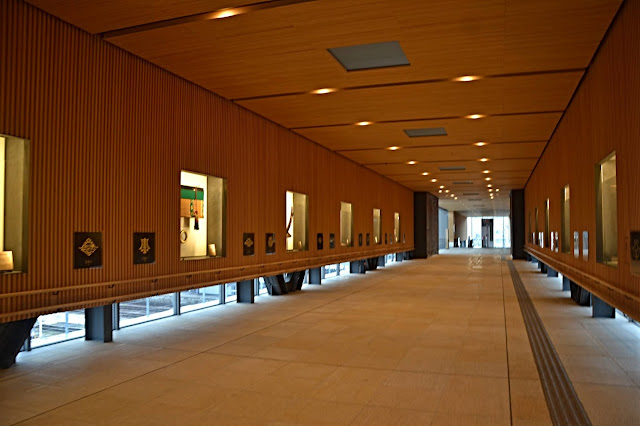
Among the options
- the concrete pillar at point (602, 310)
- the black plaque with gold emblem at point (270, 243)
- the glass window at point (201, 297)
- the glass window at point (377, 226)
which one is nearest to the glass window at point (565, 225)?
the concrete pillar at point (602, 310)

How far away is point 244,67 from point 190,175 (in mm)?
2357

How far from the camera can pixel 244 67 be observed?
28.6 feet

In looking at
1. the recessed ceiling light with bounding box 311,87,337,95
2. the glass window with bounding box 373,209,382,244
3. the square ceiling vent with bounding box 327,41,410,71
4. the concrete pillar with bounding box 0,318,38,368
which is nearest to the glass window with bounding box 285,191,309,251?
the recessed ceiling light with bounding box 311,87,337,95

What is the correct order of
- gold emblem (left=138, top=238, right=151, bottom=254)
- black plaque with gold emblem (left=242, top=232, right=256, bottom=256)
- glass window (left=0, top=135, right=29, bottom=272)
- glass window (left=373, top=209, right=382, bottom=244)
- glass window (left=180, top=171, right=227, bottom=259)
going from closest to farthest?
1. glass window (left=0, top=135, right=29, bottom=272)
2. gold emblem (left=138, top=238, right=151, bottom=254)
3. glass window (left=180, top=171, right=227, bottom=259)
4. black plaque with gold emblem (left=242, top=232, right=256, bottom=256)
5. glass window (left=373, top=209, right=382, bottom=244)

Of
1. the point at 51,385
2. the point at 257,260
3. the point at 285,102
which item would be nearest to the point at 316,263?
the point at 257,260

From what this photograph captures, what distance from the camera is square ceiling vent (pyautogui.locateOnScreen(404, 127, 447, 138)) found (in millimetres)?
13665

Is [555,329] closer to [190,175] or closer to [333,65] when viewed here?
[333,65]

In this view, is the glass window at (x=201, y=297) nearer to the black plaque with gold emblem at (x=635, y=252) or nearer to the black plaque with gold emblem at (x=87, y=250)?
the black plaque with gold emblem at (x=87, y=250)

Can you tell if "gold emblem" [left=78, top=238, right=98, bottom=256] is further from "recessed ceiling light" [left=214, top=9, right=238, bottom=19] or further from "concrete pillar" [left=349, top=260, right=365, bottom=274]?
"concrete pillar" [left=349, top=260, right=365, bottom=274]

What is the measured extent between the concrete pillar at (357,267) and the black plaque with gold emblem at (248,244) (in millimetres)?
9636

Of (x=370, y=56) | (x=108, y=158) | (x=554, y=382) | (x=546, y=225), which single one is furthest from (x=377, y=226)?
(x=554, y=382)

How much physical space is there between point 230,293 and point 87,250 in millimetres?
6234

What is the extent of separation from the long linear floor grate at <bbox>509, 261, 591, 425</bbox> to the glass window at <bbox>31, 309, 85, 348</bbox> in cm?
642

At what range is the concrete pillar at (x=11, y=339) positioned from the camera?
20.9 feet
